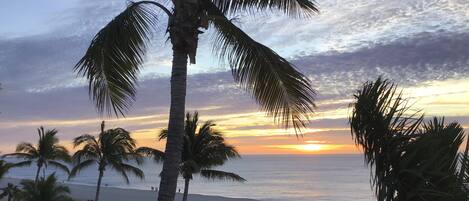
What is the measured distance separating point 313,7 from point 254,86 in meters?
1.75

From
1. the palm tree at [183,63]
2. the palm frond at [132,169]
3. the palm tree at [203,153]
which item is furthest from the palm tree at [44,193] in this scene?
the palm tree at [183,63]

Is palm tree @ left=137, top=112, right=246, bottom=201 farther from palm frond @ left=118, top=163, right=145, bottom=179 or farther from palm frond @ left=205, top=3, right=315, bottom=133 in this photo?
palm frond @ left=205, top=3, right=315, bottom=133

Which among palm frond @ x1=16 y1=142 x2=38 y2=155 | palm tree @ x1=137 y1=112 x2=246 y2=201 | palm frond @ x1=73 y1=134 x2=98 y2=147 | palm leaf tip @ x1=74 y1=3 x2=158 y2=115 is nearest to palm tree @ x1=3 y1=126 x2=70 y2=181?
palm frond @ x1=16 y1=142 x2=38 y2=155

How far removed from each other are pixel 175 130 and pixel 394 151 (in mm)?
3348

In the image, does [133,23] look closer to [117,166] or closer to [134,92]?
[134,92]

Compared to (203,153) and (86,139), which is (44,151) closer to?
(86,139)

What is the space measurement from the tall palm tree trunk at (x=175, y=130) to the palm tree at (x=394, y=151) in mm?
3070

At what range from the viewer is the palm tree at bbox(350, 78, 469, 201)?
4.85 metres

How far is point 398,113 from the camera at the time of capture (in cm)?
502

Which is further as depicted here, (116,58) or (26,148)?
(26,148)

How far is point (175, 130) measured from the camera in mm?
7383

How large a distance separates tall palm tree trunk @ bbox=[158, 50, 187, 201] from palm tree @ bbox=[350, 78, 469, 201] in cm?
307

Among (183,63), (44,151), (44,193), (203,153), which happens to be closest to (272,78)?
(183,63)

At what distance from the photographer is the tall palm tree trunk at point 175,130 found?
7.22 m
